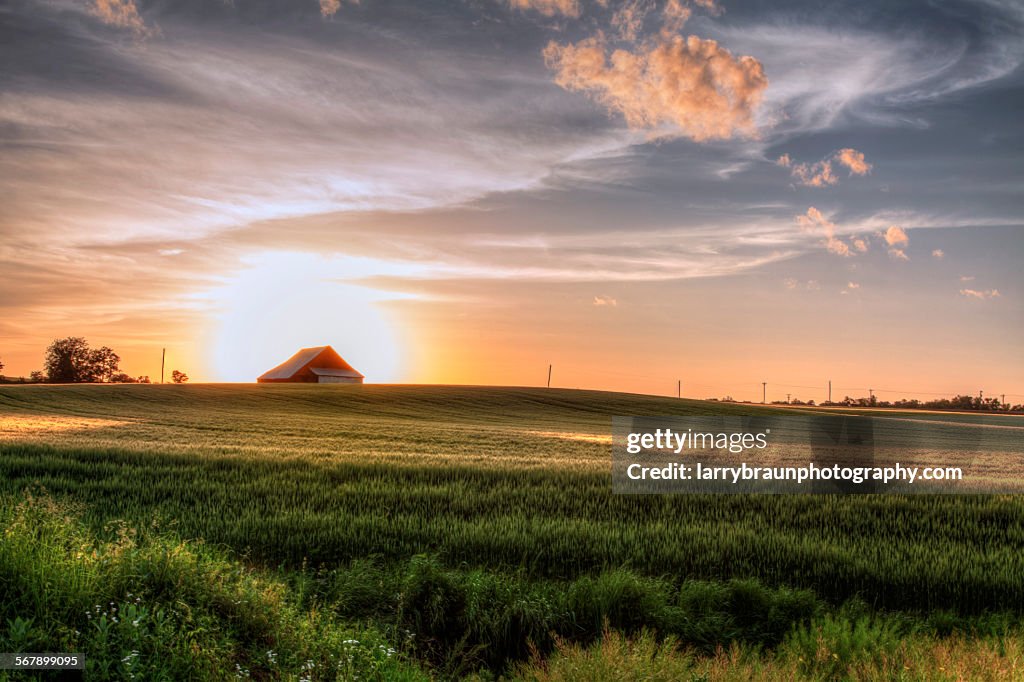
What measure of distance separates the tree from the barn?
36.1m

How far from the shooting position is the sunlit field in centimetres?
1000

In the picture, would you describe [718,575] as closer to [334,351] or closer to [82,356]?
[334,351]

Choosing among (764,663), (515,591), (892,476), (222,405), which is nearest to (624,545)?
(515,591)

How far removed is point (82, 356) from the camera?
5089 inches

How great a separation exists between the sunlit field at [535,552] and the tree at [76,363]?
122597 mm

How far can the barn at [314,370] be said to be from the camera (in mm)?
114250

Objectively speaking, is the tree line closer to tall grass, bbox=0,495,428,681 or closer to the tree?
the tree

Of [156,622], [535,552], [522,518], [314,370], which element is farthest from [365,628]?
[314,370]

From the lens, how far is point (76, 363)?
12825cm

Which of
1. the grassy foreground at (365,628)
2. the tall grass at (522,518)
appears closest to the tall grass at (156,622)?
the grassy foreground at (365,628)

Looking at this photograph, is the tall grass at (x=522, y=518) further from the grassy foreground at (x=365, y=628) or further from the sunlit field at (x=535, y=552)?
the grassy foreground at (x=365, y=628)

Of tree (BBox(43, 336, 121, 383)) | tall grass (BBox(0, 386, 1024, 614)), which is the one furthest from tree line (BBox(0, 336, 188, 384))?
tall grass (BBox(0, 386, 1024, 614))

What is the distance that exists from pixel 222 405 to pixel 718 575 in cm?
5526

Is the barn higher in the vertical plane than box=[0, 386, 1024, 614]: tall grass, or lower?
higher
